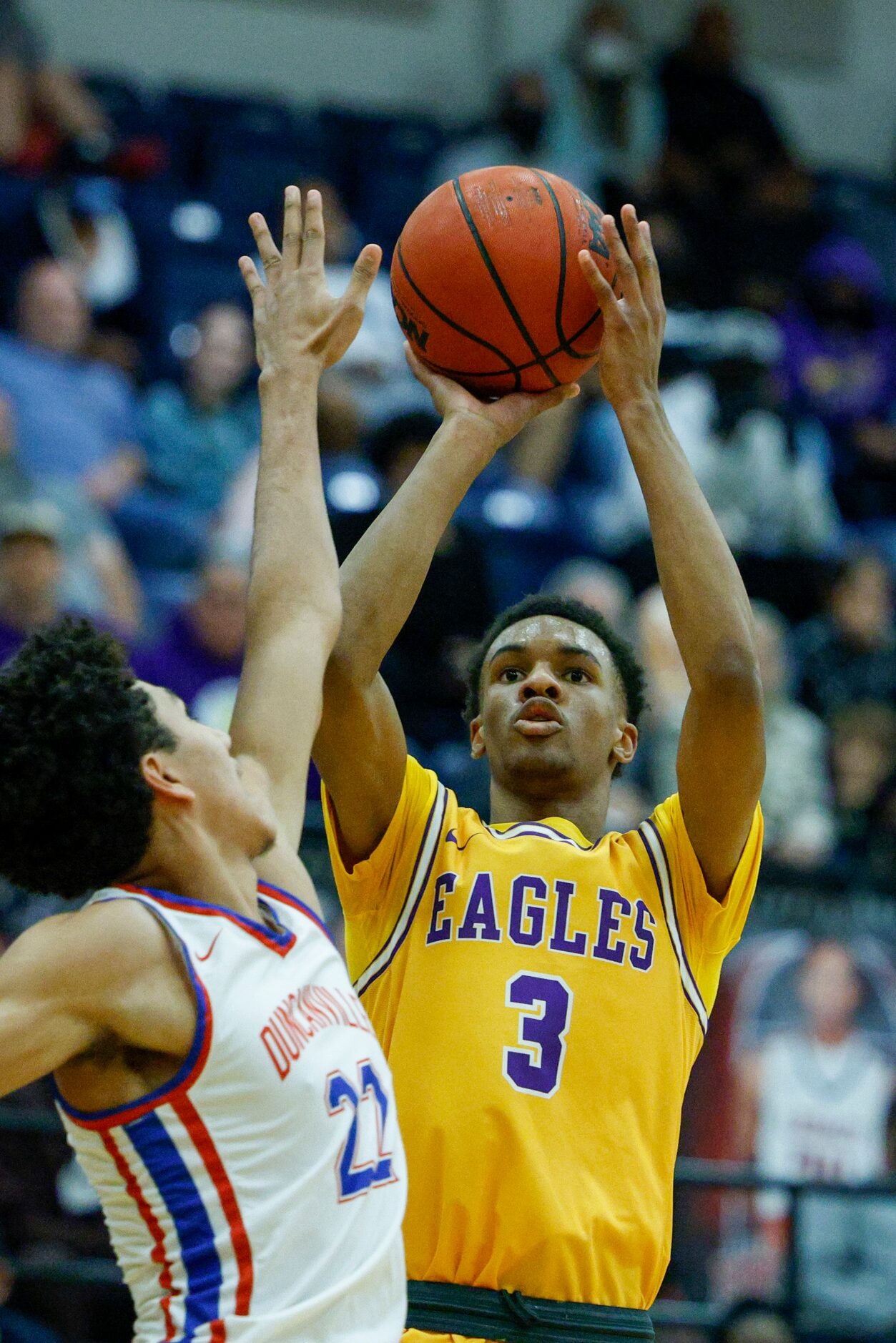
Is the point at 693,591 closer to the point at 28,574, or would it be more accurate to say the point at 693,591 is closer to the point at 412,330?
the point at 412,330

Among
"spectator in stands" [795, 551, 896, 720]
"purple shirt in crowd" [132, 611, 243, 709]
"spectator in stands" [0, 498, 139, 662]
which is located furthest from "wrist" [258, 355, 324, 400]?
"spectator in stands" [795, 551, 896, 720]

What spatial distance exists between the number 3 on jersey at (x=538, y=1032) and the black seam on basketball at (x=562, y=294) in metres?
1.21

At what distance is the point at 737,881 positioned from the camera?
10.9 feet

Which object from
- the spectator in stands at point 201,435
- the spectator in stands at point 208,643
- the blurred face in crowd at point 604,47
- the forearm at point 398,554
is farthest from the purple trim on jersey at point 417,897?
the blurred face in crowd at point 604,47

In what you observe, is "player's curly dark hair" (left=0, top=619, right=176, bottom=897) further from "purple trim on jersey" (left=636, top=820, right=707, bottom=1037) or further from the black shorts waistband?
"purple trim on jersey" (left=636, top=820, right=707, bottom=1037)

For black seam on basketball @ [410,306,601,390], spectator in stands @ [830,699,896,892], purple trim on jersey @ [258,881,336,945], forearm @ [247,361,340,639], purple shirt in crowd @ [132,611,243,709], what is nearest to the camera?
purple trim on jersey @ [258,881,336,945]

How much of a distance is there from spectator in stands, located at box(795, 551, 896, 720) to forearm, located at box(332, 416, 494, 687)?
5.33m

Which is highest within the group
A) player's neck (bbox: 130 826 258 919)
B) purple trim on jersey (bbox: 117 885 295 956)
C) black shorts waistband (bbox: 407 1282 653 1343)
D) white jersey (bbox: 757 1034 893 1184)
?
white jersey (bbox: 757 1034 893 1184)

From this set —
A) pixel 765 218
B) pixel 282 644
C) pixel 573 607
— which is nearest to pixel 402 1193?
pixel 282 644

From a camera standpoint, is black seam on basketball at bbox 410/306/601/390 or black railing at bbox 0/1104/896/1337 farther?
black railing at bbox 0/1104/896/1337

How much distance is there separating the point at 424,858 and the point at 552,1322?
855 mm

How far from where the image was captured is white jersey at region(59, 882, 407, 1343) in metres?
2.28

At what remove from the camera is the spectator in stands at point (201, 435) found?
8.32 metres

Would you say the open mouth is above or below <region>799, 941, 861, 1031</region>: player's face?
below
